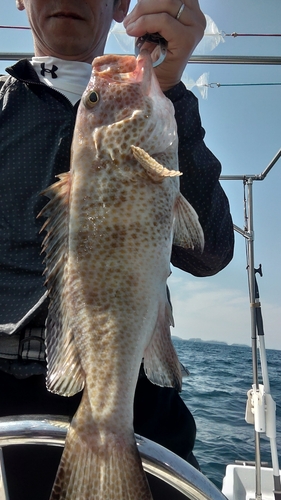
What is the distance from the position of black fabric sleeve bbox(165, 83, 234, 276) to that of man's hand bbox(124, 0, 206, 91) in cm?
30

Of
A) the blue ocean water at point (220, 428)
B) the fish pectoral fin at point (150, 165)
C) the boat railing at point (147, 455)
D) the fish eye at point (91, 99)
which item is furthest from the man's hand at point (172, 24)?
the blue ocean water at point (220, 428)

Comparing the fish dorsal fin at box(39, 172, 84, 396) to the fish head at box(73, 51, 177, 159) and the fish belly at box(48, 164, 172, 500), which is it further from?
the fish head at box(73, 51, 177, 159)

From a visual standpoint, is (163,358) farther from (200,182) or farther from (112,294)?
(200,182)

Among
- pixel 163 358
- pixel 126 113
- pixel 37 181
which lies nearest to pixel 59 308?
pixel 163 358

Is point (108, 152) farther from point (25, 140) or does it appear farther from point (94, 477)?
point (94, 477)

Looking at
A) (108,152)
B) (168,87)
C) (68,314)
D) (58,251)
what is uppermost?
(168,87)

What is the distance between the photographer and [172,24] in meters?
1.47

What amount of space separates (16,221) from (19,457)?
108cm

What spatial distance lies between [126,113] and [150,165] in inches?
13.3

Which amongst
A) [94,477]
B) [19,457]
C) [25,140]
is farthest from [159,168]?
[19,457]

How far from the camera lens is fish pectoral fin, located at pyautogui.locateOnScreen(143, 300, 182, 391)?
1.30 meters

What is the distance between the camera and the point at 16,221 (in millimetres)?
2037

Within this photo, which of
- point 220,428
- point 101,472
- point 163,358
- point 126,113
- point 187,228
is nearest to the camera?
point 101,472

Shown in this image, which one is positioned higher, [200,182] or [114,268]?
[200,182]
